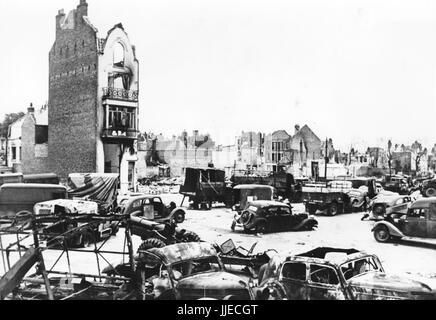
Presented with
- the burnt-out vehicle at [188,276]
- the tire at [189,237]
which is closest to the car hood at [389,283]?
the burnt-out vehicle at [188,276]

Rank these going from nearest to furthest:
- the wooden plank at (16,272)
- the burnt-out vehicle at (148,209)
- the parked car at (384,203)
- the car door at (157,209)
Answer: the wooden plank at (16,272)
the burnt-out vehicle at (148,209)
the car door at (157,209)
the parked car at (384,203)

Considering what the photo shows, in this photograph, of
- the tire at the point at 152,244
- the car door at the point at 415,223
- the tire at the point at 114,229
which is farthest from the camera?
the tire at the point at 114,229

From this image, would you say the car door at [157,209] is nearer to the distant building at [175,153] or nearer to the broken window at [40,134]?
the broken window at [40,134]

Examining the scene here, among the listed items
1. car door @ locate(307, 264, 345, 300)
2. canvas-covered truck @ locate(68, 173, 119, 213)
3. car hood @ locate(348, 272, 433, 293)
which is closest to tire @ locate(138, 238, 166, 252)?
car door @ locate(307, 264, 345, 300)

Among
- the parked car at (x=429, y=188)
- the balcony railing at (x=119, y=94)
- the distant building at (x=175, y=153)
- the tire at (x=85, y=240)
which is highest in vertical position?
the balcony railing at (x=119, y=94)

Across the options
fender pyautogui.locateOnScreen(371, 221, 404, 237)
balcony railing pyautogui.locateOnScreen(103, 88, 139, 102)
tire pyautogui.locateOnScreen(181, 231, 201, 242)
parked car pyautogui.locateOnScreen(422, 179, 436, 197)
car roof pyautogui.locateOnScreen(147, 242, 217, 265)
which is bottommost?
fender pyautogui.locateOnScreen(371, 221, 404, 237)

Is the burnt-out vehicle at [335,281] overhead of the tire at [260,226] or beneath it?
overhead

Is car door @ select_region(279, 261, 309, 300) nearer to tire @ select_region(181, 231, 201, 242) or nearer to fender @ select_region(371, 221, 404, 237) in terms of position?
tire @ select_region(181, 231, 201, 242)

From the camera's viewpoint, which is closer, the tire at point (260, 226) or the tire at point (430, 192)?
the tire at point (260, 226)

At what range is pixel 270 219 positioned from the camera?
1580 cm

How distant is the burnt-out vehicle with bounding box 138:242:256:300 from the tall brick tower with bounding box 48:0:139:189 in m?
20.0

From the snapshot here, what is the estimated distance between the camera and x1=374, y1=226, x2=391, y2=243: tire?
13727 millimetres

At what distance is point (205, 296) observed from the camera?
6.67m

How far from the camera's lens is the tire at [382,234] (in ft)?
45.0
